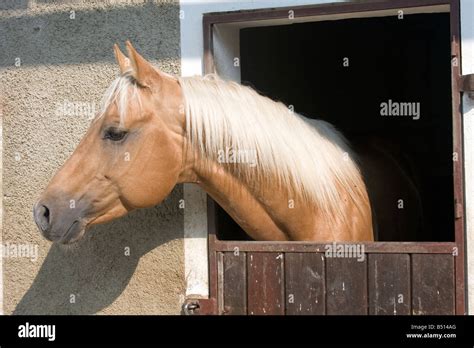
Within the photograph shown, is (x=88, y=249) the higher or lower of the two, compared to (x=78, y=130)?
lower

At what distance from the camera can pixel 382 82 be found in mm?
5969

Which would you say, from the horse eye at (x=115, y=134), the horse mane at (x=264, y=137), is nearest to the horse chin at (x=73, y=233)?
the horse eye at (x=115, y=134)

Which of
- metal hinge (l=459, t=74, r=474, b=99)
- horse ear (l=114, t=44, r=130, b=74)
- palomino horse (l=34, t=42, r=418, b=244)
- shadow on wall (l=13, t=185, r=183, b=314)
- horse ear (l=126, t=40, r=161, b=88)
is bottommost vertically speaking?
shadow on wall (l=13, t=185, r=183, b=314)

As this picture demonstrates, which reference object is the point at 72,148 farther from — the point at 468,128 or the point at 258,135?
the point at 468,128

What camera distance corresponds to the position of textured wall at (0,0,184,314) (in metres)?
3.30

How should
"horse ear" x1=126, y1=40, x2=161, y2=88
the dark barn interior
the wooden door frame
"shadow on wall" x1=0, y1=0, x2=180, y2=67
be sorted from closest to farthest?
"horse ear" x1=126, y1=40, x2=161, y2=88, the wooden door frame, "shadow on wall" x1=0, y1=0, x2=180, y2=67, the dark barn interior

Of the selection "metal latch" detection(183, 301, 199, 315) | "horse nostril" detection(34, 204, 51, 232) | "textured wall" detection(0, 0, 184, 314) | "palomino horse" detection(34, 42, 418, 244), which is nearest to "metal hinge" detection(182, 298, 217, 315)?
"metal latch" detection(183, 301, 199, 315)

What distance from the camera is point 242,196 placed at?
9.80 feet

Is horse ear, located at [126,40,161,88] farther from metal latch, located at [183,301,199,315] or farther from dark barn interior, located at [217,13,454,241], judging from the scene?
dark barn interior, located at [217,13,454,241]

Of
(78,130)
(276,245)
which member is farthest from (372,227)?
(78,130)

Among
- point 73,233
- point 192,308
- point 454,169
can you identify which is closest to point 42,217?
point 73,233

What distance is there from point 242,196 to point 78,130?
991 millimetres

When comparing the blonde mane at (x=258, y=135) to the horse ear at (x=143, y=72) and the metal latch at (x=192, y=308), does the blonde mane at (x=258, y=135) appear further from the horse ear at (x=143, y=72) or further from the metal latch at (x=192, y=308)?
the metal latch at (x=192, y=308)
